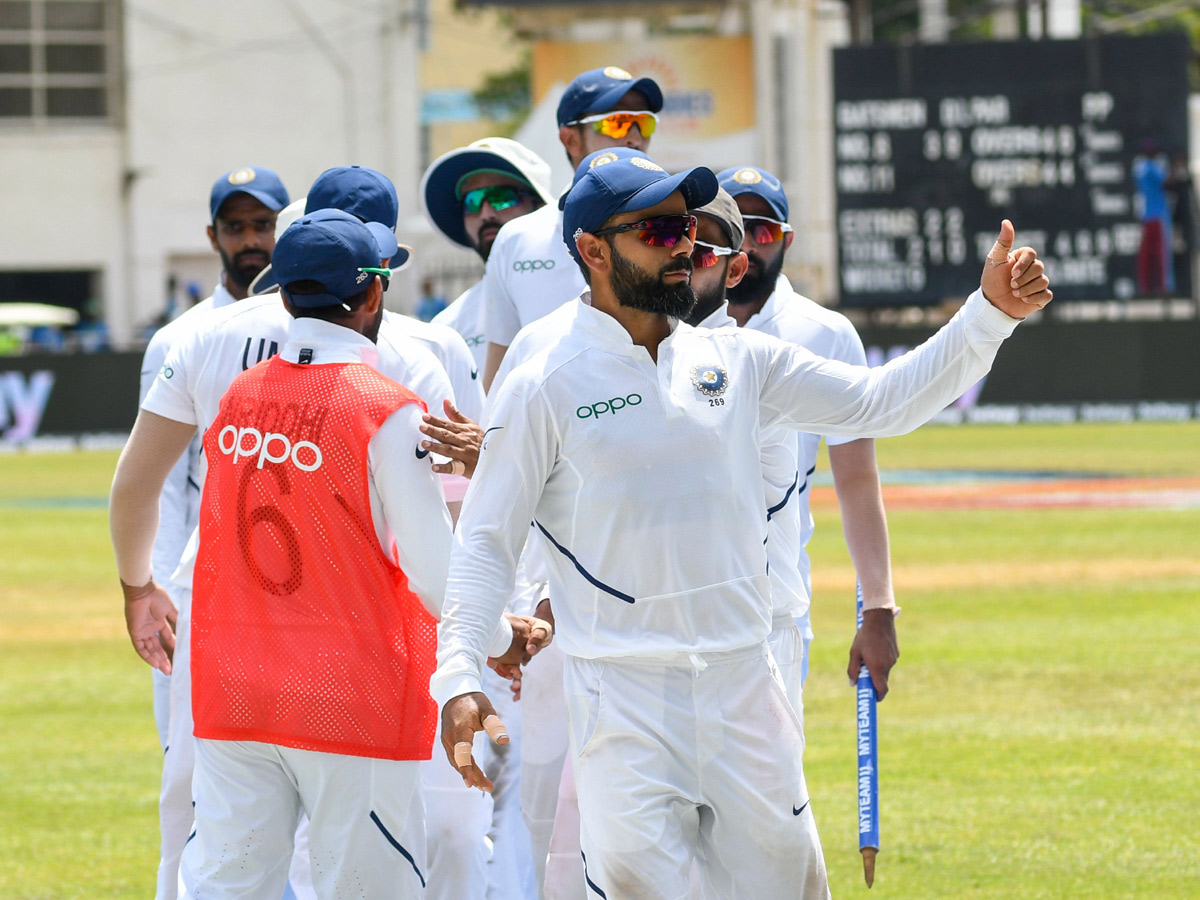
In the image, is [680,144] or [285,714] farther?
[680,144]

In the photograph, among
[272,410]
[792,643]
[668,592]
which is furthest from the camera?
[792,643]

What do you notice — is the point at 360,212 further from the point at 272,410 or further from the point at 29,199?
the point at 29,199

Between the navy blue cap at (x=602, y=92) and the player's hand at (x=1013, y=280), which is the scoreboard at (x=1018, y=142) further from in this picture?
the player's hand at (x=1013, y=280)

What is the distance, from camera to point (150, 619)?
222 inches

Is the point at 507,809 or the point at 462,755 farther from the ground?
the point at 462,755

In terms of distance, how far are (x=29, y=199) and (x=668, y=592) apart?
42668 mm

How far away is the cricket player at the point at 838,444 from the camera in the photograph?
5.73m

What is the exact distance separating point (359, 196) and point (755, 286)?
1255 mm

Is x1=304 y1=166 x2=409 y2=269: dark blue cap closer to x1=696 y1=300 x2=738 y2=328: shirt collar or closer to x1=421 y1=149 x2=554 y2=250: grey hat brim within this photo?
x1=696 y1=300 x2=738 y2=328: shirt collar

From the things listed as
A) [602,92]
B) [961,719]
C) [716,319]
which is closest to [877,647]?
[716,319]

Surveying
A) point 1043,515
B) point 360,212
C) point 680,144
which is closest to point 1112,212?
point 1043,515

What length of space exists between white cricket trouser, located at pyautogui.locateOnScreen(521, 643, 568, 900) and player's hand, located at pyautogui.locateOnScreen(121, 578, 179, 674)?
1.13 meters

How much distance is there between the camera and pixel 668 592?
4156 millimetres

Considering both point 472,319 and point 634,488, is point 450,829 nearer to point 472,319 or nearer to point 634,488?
point 634,488
